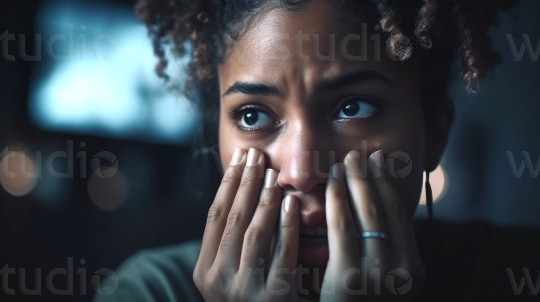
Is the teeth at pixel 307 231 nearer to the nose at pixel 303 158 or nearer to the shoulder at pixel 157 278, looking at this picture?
the nose at pixel 303 158

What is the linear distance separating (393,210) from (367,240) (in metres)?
0.06

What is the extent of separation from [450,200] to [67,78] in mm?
1029

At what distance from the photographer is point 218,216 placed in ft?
2.08

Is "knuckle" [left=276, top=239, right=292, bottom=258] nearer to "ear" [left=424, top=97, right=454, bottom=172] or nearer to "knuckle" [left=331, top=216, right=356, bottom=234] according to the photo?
"knuckle" [left=331, top=216, right=356, bottom=234]

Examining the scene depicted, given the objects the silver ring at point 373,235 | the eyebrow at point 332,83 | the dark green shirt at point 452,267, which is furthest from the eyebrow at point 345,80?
the dark green shirt at point 452,267

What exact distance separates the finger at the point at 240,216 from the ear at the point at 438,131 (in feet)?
1.01

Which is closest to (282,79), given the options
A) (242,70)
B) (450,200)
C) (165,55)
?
(242,70)

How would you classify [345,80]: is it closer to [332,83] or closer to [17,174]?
[332,83]

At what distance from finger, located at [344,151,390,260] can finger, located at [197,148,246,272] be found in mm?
163

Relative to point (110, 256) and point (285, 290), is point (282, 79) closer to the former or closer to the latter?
point (285, 290)

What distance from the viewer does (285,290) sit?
58cm

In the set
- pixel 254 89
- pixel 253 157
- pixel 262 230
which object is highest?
pixel 254 89

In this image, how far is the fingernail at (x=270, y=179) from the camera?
1.97ft

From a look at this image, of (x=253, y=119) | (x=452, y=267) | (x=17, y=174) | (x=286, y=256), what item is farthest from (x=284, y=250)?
(x=17, y=174)
